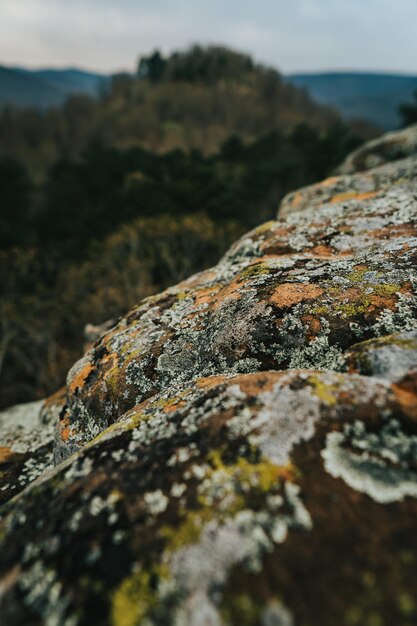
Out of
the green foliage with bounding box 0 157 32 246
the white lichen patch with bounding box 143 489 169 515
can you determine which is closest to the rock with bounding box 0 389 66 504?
the white lichen patch with bounding box 143 489 169 515

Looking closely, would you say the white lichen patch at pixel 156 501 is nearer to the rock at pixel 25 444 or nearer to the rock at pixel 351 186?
the rock at pixel 25 444

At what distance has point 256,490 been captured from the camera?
2.13 m

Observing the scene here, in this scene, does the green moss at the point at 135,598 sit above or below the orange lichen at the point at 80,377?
above

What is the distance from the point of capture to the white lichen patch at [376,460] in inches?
82.7

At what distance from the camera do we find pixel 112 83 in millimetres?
116750

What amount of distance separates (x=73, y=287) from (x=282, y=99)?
402ft

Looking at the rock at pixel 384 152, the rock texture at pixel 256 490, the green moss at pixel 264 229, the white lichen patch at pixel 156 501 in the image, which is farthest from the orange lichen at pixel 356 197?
the white lichen patch at pixel 156 501

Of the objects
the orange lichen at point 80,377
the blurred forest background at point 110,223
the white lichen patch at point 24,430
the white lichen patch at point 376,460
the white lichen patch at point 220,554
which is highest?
the white lichen patch at point 376,460

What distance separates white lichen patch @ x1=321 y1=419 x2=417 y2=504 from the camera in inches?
82.7

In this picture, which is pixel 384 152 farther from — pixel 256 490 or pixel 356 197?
pixel 256 490

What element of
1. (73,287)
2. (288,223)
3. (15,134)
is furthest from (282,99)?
(288,223)

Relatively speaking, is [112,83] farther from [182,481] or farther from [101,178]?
[182,481]

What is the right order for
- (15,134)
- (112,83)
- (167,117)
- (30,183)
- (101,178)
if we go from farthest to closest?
(112,83)
(167,117)
(15,134)
(101,178)
(30,183)

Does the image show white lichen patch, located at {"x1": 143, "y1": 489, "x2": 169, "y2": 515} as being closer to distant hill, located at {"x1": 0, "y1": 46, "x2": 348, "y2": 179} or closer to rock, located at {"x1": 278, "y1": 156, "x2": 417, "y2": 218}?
rock, located at {"x1": 278, "y1": 156, "x2": 417, "y2": 218}
